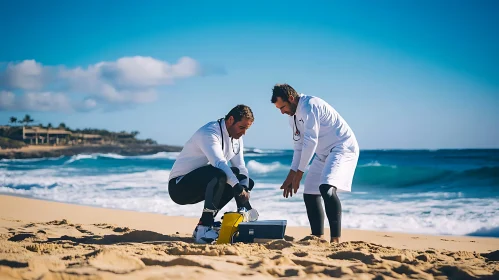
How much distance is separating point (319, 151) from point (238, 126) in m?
0.82

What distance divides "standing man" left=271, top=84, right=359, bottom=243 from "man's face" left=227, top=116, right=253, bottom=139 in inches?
13.0

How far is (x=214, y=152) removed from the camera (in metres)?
4.52

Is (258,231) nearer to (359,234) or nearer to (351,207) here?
(359,234)

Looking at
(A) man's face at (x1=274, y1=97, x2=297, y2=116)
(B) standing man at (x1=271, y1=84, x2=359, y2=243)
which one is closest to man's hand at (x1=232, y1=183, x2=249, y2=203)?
(B) standing man at (x1=271, y1=84, x2=359, y2=243)

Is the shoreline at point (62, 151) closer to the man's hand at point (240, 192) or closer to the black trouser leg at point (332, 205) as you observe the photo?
the man's hand at point (240, 192)

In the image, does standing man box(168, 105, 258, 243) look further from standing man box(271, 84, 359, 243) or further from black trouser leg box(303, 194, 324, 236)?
black trouser leg box(303, 194, 324, 236)

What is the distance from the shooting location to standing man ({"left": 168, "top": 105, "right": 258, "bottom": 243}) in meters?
4.53

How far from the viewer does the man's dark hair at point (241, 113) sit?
4.53 metres

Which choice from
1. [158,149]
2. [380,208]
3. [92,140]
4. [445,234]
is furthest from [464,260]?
[92,140]

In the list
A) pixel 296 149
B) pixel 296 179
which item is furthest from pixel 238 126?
pixel 296 179

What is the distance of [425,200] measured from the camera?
34.8 ft

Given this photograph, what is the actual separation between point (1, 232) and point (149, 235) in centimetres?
155

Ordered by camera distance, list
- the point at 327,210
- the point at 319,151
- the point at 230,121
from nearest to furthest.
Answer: the point at 327,210 → the point at 230,121 → the point at 319,151

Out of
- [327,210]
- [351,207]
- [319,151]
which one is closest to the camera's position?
[327,210]
